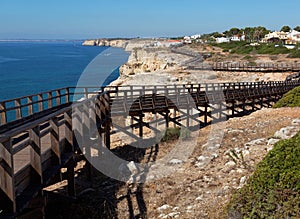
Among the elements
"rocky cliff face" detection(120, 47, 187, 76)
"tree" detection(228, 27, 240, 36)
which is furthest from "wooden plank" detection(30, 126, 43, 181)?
"tree" detection(228, 27, 240, 36)

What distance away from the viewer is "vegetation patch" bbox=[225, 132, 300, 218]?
23.5 feet

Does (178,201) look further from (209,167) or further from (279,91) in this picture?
(279,91)

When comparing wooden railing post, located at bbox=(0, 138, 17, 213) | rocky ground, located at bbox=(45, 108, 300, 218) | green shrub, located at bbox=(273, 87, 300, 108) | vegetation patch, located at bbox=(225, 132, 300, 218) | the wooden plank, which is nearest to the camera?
wooden railing post, located at bbox=(0, 138, 17, 213)

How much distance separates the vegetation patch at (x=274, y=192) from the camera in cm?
718

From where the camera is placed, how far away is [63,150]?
10086 millimetres

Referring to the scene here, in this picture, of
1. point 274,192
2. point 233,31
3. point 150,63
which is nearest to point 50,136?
point 274,192

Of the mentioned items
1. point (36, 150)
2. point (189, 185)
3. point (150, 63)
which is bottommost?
point (150, 63)

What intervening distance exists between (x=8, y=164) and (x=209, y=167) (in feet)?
23.5

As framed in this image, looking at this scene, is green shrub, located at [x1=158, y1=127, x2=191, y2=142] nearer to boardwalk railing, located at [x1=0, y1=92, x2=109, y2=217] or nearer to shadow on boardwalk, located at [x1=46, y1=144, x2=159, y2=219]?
shadow on boardwalk, located at [x1=46, y1=144, x2=159, y2=219]

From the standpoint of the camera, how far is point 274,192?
7.37m

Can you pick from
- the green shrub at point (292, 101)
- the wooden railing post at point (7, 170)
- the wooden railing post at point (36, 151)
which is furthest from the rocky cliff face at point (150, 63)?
the wooden railing post at point (7, 170)

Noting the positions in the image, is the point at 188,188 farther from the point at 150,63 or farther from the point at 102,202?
the point at 150,63

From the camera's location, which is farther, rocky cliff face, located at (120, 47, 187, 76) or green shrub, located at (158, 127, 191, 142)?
rocky cliff face, located at (120, 47, 187, 76)

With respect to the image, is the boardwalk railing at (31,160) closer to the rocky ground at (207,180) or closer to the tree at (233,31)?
the rocky ground at (207,180)
